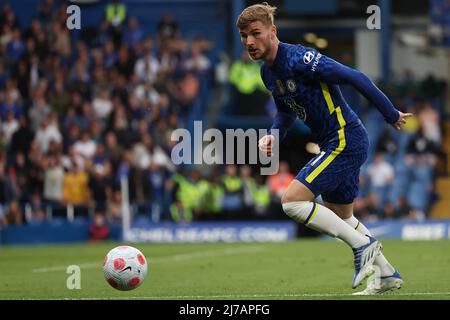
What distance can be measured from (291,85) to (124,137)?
581 inches

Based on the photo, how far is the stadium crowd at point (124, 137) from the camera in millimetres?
22641

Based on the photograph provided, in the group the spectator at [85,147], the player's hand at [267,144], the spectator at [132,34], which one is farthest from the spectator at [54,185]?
the player's hand at [267,144]

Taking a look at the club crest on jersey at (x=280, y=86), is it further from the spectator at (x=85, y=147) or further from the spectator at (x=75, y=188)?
the spectator at (x=85, y=147)

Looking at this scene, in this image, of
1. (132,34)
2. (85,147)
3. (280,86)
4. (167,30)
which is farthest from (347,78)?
(132,34)

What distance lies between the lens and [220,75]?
1051 inches

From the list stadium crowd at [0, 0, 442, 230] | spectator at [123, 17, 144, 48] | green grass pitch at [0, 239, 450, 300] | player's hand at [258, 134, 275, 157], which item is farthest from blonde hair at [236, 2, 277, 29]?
spectator at [123, 17, 144, 48]

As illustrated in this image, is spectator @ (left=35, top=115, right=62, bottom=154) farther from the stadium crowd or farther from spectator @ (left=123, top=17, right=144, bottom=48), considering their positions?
spectator @ (left=123, top=17, right=144, bottom=48)

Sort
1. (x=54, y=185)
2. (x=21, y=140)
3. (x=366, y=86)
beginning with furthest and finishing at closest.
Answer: (x=21, y=140) < (x=54, y=185) < (x=366, y=86)

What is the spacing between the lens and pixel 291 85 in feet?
30.2

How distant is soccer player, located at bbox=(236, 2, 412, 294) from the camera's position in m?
9.06

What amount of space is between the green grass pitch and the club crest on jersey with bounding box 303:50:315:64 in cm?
202

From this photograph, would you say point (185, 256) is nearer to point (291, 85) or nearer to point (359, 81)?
point (291, 85)
